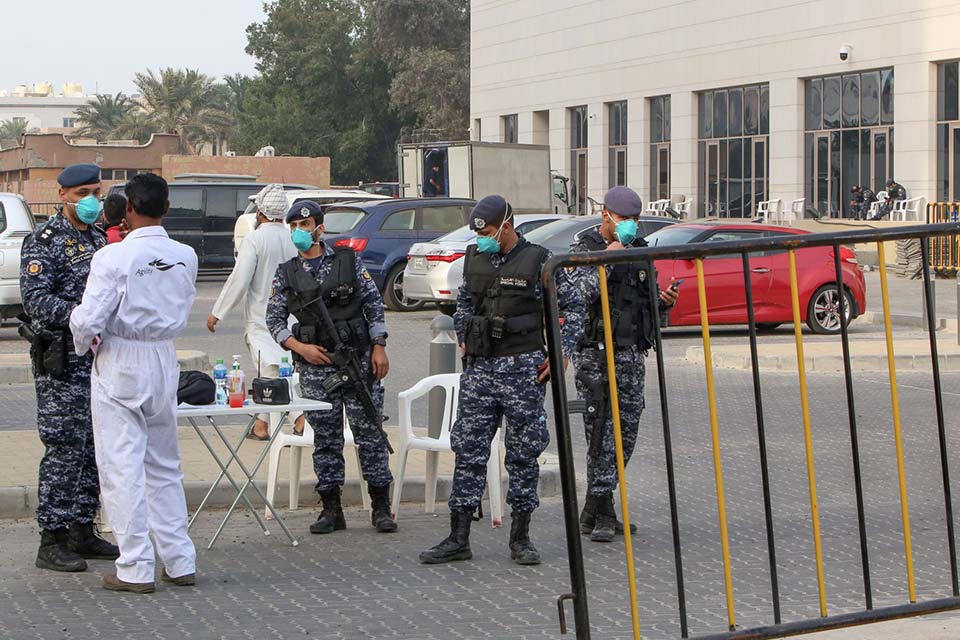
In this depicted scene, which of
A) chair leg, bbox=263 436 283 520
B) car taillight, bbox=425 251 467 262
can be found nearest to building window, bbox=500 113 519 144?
car taillight, bbox=425 251 467 262

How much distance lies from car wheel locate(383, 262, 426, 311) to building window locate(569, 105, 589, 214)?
33663 millimetres

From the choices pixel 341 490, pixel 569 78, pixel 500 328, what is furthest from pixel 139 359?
pixel 569 78

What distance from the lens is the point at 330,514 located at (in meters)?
7.86

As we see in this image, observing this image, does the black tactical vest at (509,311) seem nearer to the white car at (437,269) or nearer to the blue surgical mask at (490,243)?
the blue surgical mask at (490,243)

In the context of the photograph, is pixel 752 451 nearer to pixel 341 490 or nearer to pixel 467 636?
pixel 341 490

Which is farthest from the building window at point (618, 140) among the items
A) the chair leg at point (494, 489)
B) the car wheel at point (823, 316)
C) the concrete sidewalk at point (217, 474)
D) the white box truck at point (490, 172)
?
the chair leg at point (494, 489)

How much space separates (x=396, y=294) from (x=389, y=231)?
0.95 meters

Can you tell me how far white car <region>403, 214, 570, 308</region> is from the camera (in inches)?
781

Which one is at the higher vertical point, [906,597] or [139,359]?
[139,359]

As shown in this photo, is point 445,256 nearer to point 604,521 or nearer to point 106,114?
point 604,521

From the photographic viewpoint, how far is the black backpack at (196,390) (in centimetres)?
710

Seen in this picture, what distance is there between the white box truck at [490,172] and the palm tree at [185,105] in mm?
58947

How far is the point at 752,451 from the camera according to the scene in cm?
1022

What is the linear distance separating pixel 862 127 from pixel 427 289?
79.9ft
